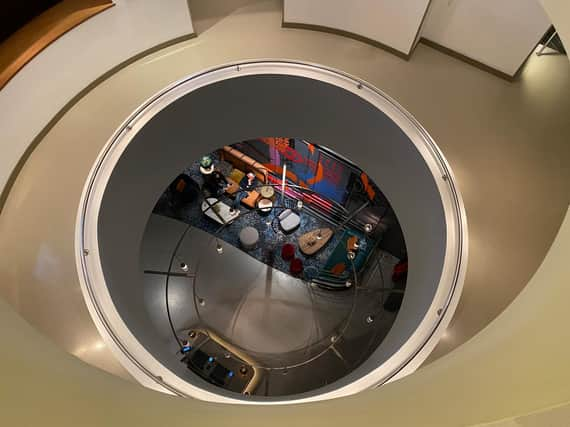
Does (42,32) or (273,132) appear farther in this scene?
(273,132)

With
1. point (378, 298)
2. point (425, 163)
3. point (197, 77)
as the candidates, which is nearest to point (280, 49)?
point (197, 77)

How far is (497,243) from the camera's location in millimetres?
2848

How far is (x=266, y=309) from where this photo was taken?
20.0 ft

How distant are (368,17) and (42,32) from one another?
2.36 m

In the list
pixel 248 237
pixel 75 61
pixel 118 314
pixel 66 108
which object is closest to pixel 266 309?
pixel 248 237

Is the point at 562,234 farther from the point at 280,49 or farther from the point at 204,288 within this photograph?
the point at 204,288

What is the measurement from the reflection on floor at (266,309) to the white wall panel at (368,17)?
135 inches

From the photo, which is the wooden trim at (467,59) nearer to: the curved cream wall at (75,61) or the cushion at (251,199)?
the curved cream wall at (75,61)

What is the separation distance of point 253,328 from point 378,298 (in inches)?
70.2

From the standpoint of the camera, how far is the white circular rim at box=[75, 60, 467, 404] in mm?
2682

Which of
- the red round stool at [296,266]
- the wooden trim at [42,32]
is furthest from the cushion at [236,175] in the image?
the wooden trim at [42,32]

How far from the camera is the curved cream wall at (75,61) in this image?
282 cm

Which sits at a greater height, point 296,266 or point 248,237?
point 248,237

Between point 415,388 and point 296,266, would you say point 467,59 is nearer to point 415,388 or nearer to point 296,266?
point 415,388
